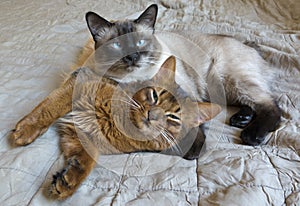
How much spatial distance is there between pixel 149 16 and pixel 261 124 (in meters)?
0.62

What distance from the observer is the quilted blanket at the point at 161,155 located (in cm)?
91

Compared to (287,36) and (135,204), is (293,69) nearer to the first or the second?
(287,36)

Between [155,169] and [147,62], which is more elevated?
[147,62]

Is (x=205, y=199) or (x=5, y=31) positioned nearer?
(x=205, y=199)

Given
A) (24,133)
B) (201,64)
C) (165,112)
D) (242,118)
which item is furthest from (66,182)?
(201,64)

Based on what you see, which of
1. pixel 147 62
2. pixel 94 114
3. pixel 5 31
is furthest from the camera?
pixel 5 31

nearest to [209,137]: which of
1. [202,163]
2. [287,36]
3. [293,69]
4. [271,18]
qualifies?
[202,163]

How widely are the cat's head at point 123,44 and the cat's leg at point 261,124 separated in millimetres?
455

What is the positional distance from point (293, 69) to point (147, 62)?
70 centimetres

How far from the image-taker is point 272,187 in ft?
3.03

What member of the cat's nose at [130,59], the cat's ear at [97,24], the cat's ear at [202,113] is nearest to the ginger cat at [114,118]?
the cat's ear at [202,113]

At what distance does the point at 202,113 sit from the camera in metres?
1.08

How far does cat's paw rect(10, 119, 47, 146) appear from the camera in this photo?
103 centimetres

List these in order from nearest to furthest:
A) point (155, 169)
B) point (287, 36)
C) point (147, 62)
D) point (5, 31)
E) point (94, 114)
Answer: point (155, 169) → point (94, 114) → point (147, 62) → point (287, 36) → point (5, 31)
